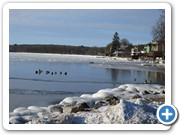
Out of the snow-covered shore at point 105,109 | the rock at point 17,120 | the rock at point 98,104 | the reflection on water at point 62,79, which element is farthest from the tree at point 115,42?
the rock at point 17,120

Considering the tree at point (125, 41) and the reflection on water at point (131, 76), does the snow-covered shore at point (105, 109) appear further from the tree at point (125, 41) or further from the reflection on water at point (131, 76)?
the tree at point (125, 41)

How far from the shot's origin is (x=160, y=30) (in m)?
4.21

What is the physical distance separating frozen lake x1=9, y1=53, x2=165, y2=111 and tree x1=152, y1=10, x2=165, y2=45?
23cm

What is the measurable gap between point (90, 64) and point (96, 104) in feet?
1.15

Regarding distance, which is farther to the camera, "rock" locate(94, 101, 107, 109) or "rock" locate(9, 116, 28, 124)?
"rock" locate(94, 101, 107, 109)

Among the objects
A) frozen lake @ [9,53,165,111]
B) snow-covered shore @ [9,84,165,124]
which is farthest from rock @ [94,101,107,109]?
frozen lake @ [9,53,165,111]

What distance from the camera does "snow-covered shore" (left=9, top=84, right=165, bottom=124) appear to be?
4.14m

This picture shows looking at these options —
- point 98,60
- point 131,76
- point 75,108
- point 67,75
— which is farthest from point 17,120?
point 131,76

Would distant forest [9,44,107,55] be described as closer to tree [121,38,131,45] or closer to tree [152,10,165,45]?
tree [121,38,131,45]

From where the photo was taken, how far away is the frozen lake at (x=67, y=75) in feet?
14.1

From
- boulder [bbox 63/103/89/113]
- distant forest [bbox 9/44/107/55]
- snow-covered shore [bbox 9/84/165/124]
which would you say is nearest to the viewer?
snow-covered shore [bbox 9/84/165/124]

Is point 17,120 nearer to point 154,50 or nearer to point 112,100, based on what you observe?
point 112,100

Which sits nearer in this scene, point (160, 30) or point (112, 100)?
point (160, 30)

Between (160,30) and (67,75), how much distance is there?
0.85 metres
